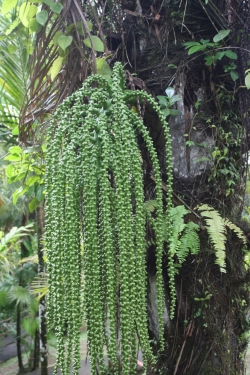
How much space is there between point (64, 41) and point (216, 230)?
929 mm

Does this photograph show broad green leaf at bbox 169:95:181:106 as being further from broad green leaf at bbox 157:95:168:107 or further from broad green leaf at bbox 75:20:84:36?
broad green leaf at bbox 75:20:84:36

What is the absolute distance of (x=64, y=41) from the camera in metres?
1.43

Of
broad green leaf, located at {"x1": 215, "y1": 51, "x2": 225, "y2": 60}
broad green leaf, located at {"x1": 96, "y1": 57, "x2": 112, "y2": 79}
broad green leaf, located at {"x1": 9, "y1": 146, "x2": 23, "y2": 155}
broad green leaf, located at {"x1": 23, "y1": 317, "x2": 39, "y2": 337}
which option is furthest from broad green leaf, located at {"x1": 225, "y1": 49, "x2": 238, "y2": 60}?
broad green leaf, located at {"x1": 23, "y1": 317, "x2": 39, "y2": 337}

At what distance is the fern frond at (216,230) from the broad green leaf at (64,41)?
0.82m

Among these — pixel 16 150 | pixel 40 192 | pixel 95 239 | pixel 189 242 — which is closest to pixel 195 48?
pixel 189 242

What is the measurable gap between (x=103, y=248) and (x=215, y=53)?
995 mm

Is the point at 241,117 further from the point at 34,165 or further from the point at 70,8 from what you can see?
the point at 34,165

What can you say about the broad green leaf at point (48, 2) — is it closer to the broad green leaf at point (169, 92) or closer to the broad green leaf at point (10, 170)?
the broad green leaf at point (169, 92)

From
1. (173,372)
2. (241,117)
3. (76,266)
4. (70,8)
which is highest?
(70,8)

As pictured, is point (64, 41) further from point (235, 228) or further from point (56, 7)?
point (235, 228)

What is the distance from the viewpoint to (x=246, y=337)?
1565 mm

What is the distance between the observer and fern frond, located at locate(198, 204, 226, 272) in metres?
1.30

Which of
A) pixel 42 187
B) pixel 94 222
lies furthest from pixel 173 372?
pixel 42 187

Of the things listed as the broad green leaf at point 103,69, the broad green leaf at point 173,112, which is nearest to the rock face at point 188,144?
the broad green leaf at point 173,112
